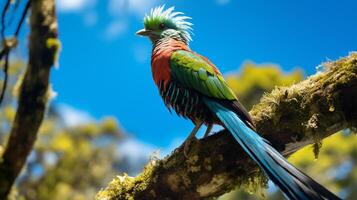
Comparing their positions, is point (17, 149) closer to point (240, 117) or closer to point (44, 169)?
point (240, 117)

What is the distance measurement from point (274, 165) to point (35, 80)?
1345 millimetres

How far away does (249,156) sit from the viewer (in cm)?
311

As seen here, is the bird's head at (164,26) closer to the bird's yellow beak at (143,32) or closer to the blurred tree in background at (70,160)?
the bird's yellow beak at (143,32)

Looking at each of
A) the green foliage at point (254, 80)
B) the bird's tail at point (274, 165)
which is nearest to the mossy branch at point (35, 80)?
the bird's tail at point (274, 165)

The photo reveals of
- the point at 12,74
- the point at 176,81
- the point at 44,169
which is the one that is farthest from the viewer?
the point at 44,169

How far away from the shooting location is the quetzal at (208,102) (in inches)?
106

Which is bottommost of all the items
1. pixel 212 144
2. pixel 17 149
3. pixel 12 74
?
pixel 212 144

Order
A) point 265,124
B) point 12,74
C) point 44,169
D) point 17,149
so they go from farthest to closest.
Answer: point 44,169 < point 12,74 < point 265,124 < point 17,149

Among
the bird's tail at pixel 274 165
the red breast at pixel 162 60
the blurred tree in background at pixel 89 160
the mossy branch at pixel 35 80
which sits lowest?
the bird's tail at pixel 274 165

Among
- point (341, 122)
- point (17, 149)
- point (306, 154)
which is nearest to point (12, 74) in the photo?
point (17, 149)

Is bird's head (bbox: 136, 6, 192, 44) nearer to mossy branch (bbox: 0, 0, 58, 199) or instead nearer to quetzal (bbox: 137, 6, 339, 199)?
quetzal (bbox: 137, 6, 339, 199)

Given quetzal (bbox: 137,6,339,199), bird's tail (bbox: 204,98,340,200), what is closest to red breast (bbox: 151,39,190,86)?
quetzal (bbox: 137,6,339,199)

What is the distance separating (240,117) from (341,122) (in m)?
0.60

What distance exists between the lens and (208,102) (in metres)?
3.63
